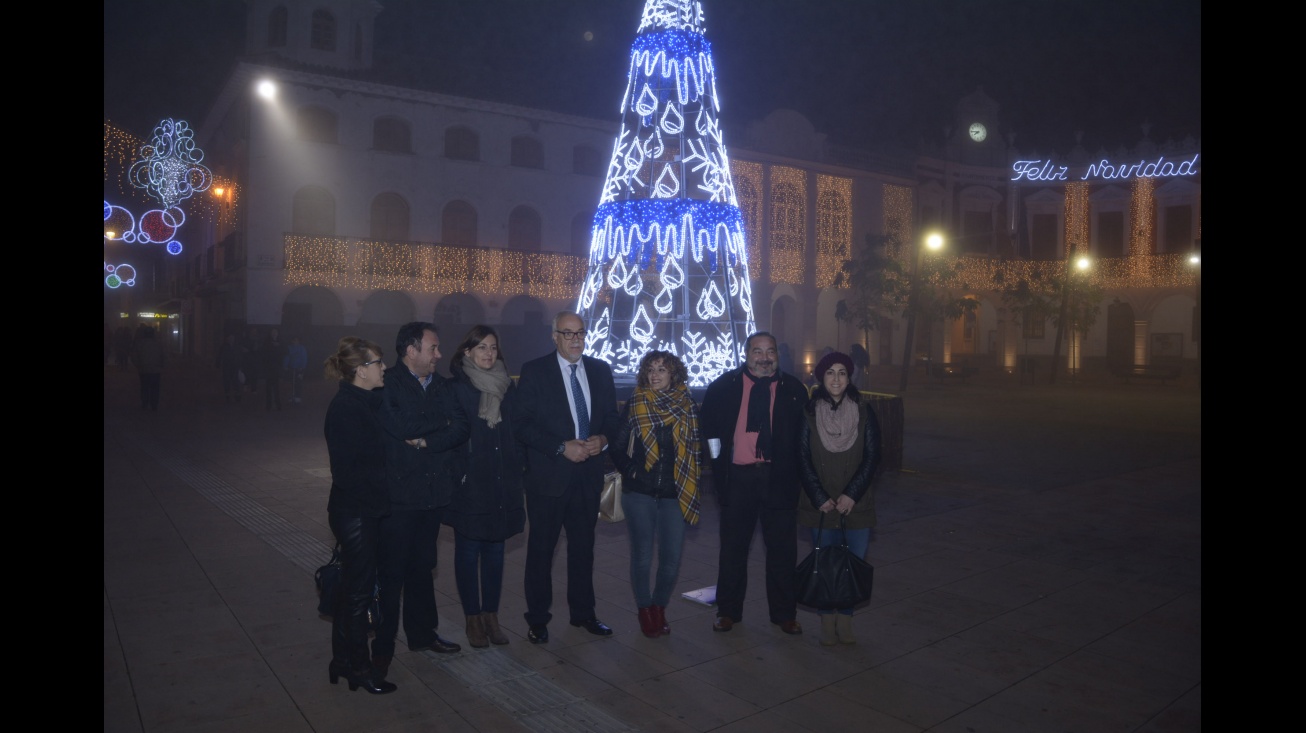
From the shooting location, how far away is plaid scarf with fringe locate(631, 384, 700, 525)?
16.4ft

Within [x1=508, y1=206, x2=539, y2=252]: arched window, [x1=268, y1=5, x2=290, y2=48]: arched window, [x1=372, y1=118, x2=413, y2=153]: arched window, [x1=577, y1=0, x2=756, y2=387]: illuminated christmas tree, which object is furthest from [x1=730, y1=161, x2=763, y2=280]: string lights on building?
[x1=577, y1=0, x2=756, y2=387]: illuminated christmas tree

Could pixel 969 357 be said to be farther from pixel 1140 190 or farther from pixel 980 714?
pixel 980 714

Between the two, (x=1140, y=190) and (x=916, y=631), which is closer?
(x=916, y=631)

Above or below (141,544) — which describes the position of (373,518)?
above

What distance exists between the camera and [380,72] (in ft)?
97.7

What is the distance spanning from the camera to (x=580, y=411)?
16.3ft

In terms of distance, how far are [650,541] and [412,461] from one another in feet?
4.82

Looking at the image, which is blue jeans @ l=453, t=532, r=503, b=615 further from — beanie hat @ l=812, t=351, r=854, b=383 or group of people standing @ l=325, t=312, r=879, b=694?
beanie hat @ l=812, t=351, r=854, b=383

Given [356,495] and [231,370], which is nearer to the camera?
[356,495]

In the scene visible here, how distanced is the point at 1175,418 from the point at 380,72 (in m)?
25.5

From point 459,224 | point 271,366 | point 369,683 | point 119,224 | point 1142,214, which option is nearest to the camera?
point 369,683

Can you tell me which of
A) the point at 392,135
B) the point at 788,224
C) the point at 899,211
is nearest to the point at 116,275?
the point at 392,135

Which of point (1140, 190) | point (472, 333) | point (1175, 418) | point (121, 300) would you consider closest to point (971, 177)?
point (1140, 190)

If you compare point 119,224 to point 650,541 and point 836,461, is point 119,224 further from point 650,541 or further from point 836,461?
point 836,461
